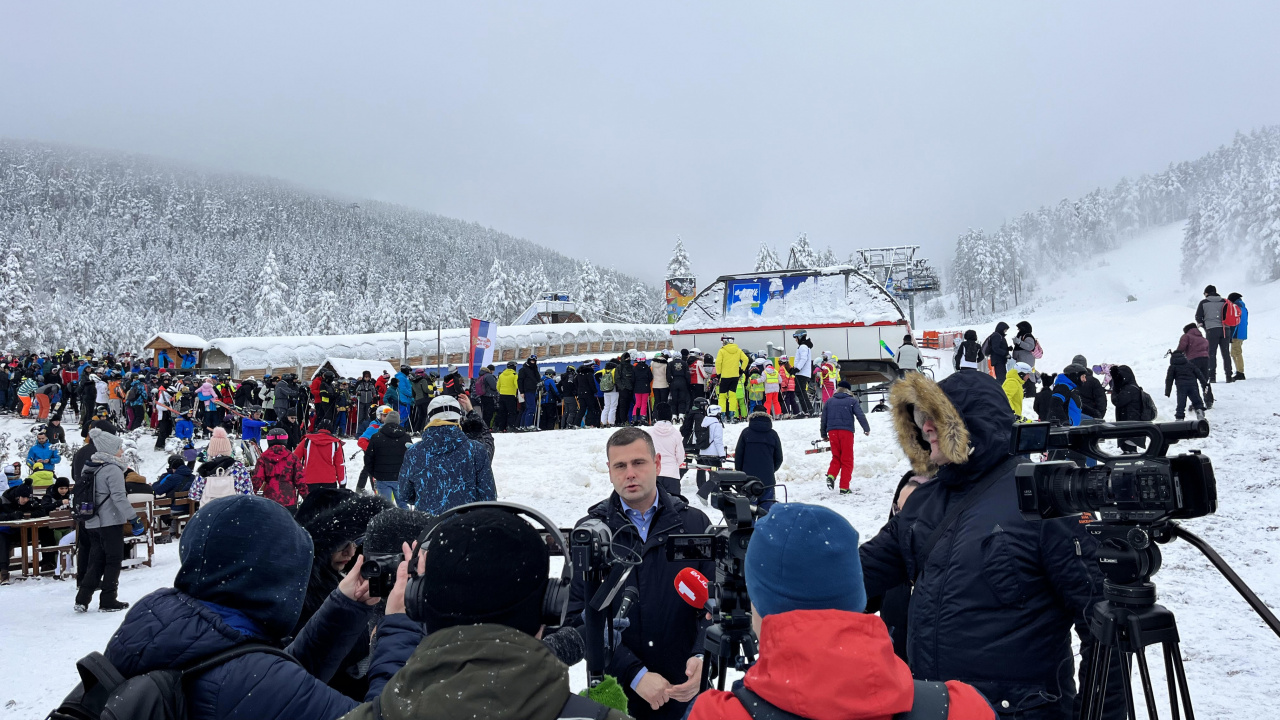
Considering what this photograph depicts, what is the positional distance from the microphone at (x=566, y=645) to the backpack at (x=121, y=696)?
76 centimetres

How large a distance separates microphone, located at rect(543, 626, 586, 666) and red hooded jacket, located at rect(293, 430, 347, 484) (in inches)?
334

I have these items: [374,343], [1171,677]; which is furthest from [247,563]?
[374,343]

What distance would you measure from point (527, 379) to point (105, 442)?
11.9m

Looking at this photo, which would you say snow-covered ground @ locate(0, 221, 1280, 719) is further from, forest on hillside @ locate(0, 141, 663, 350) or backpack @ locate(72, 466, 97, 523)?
forest on hillside @ locate(0, 141, 663, 350)

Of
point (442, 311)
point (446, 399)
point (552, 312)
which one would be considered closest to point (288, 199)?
point (442, 311)

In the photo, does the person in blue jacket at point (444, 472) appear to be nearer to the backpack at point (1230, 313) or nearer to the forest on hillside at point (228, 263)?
the backpack at point (1230, 313)

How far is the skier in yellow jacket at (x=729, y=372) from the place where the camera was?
16906 mm

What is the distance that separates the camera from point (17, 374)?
79.3 feet

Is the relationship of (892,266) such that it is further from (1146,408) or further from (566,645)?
(566,645)

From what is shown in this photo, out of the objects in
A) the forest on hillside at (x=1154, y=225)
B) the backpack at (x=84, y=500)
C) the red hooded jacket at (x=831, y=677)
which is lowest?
the backpack at (x=84, y=500)

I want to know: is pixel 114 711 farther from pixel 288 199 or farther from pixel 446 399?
pixel 288 199

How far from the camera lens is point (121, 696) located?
1505 millimetres

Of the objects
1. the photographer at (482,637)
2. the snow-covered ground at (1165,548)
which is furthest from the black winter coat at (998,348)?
the photographer at (482,637)

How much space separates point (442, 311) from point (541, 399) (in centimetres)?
8850
